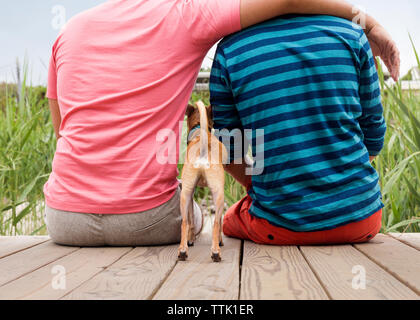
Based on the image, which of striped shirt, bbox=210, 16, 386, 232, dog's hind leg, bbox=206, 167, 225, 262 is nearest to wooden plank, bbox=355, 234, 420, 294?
striped shirt, bbox=210, 16, 386, 232

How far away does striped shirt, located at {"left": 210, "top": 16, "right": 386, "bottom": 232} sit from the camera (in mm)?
1554

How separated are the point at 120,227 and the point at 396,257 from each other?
1.06 meters

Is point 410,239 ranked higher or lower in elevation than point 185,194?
lower

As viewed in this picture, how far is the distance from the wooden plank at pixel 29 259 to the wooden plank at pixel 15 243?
5 centimetres

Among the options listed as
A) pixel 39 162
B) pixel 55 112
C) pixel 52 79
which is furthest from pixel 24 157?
pixel 52 79

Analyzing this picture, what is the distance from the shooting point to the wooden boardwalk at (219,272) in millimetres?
1092

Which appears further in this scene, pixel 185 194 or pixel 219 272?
pixel 185 194

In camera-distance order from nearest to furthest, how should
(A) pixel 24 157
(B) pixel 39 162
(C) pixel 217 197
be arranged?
(C) pixel 217 197 < (A) pixel 24 157 < (B) pixel 39 162

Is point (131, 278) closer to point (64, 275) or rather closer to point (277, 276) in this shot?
point (64, 275)

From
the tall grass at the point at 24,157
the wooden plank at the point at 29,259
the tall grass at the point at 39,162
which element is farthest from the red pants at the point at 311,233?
the tall grass at the point at 24,157

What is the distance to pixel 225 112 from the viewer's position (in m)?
1.74

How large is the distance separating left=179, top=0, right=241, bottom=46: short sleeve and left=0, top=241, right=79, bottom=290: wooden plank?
3.35ft

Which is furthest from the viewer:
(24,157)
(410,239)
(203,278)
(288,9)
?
(24,157)

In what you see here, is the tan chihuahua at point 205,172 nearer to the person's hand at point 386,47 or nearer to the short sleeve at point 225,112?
the short sleeve at point 225,112
